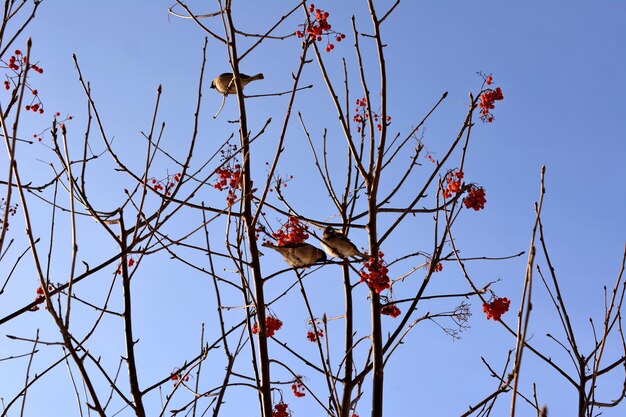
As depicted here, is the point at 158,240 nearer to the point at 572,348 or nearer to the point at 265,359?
the point at 265,359

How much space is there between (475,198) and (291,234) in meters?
1.32

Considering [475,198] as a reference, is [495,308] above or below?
below

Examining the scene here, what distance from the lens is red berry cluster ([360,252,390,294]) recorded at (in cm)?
399

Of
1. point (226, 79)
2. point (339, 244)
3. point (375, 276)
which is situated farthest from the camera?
point (226, 79)

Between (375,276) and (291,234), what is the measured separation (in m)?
0.88

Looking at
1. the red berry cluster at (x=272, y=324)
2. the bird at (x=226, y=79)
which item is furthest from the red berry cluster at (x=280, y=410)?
the bird at (x=226, y=79)

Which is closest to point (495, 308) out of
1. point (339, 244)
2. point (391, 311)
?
point (391, 311)

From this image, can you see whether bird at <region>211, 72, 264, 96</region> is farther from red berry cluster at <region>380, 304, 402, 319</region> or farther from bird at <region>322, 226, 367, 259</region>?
red berry cluster at <region>380, 304, 402, 319</region>

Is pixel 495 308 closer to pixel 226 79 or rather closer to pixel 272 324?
pixel 272 324

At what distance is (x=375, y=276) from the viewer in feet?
13.2

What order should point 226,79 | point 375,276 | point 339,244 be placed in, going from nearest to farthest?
point 375,276
point 339,244
point 226,79

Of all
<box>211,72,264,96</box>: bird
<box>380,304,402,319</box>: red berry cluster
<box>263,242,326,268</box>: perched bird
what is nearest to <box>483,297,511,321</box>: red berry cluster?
<box>380,304,402,319</box>: red berry cluster

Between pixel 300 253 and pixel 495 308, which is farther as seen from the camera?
pixel 300 253

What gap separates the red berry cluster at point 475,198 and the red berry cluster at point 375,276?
100cm
